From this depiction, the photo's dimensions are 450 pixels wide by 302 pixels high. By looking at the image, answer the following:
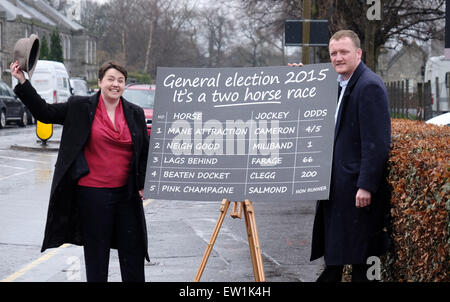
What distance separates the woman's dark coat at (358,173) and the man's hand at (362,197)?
3 cm

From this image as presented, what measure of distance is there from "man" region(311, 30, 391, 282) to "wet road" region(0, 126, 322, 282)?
183 cm

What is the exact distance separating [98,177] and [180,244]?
366cm

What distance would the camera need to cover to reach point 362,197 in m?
5.38

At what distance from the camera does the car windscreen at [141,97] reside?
72.3 feet

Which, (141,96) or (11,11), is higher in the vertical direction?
(11,11)

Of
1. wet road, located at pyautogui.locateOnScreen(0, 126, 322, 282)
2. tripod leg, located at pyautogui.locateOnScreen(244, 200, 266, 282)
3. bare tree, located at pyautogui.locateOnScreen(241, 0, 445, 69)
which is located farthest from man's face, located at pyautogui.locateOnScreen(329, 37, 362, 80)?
bare tree, located at pyautogui.locateOnScreen(241, 0, 445, 69)

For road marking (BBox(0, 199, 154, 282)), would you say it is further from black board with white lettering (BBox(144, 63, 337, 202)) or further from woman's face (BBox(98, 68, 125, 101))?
woman's face (BBox(98, 68, 125, 101))

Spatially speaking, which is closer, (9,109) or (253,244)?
(253,244)

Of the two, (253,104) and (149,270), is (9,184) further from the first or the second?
(253,104)

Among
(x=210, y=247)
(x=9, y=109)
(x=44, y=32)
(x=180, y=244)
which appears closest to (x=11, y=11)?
(x=44, y=32)

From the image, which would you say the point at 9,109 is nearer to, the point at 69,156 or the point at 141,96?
the point at 141,96

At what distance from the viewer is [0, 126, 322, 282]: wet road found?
299 inches

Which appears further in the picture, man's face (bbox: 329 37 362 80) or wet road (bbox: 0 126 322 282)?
wet road (bbox: 0 126 322 282)
